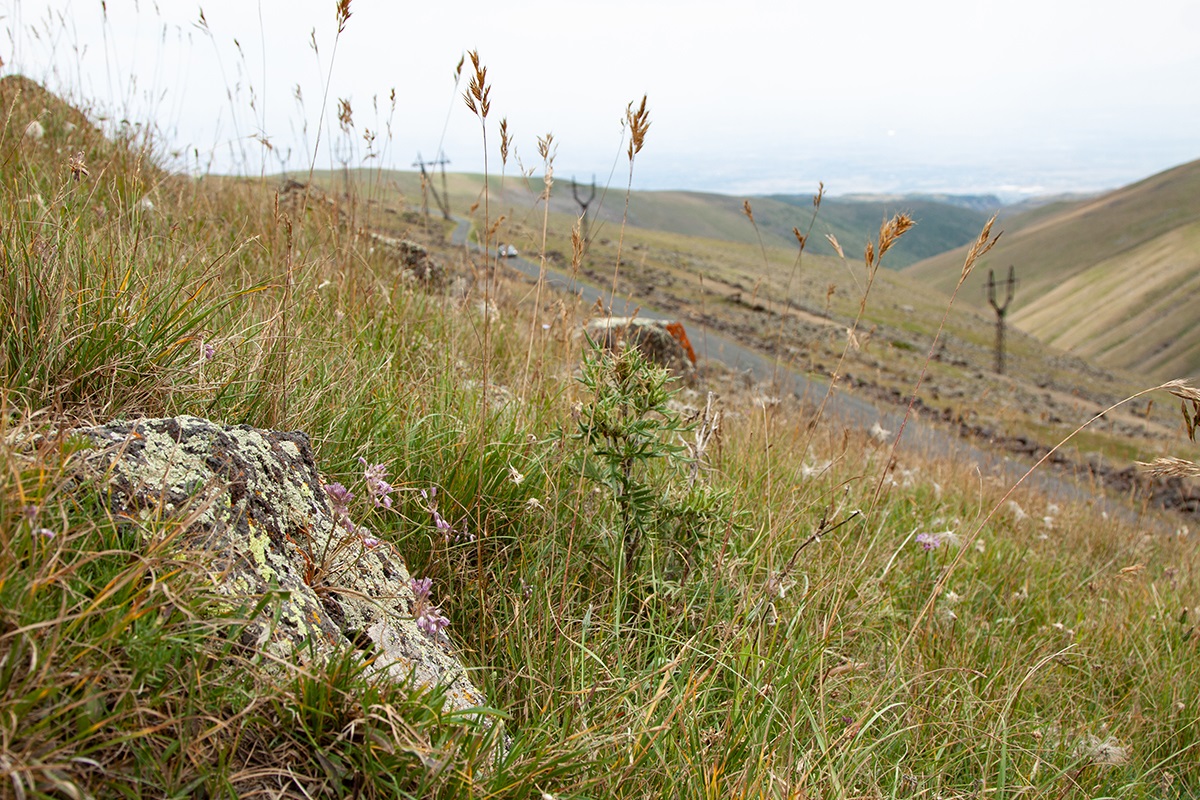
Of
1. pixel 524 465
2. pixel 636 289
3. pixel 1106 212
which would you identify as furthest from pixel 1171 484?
pixel 1106 212

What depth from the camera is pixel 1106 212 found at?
6452 inches

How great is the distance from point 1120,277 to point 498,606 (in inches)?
6081

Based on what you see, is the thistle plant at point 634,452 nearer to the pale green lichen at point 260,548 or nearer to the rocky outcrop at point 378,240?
the pale green lichen at point 260,548

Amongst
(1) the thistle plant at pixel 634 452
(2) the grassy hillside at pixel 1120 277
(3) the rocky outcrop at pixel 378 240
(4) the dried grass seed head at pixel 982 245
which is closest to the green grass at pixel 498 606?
(1) the thistle plant at pixel 634 452

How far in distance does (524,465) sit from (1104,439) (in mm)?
21920

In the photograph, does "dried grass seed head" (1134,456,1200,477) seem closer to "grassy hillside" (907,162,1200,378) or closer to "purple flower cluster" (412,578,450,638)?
"purple flower cluster" (412,578,450,638)

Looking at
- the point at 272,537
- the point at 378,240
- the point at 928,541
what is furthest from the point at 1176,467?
the point at 378,240

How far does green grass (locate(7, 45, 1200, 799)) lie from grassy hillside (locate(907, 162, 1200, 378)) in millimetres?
Result: 99691

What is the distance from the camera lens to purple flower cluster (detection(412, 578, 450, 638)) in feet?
5.03

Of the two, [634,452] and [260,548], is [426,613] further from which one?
[634,452]

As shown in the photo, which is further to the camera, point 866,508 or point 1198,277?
point 1198,277

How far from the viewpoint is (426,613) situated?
64.0 inches

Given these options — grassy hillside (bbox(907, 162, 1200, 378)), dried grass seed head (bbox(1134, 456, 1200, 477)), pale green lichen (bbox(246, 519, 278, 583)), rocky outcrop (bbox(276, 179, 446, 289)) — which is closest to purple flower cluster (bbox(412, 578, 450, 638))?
pale green lichen (bbox(246, 519, 278, 583))

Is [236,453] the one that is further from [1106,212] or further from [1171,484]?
[1106,212]
